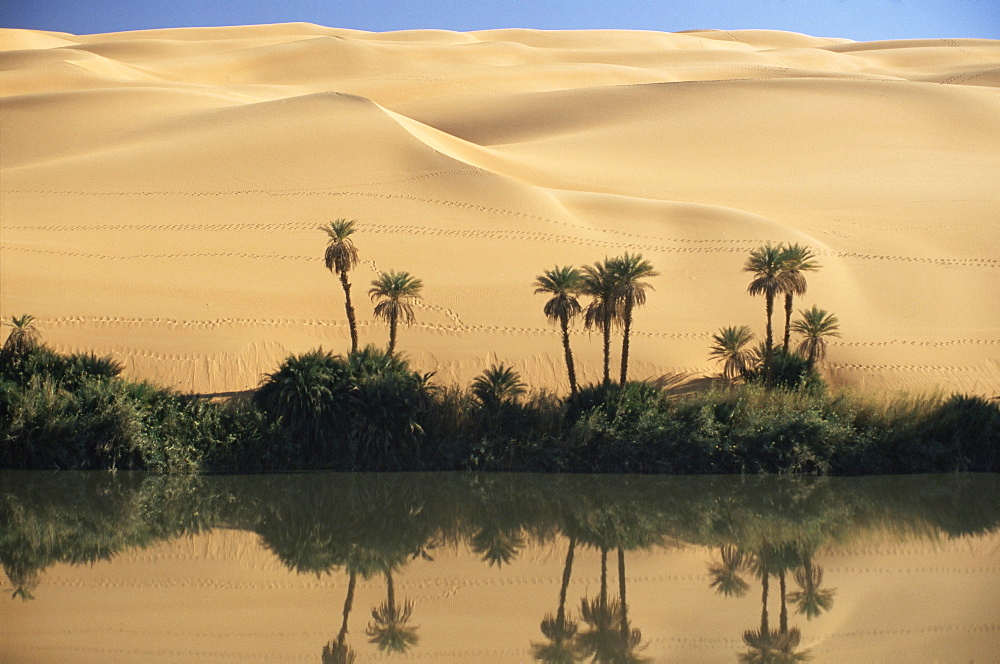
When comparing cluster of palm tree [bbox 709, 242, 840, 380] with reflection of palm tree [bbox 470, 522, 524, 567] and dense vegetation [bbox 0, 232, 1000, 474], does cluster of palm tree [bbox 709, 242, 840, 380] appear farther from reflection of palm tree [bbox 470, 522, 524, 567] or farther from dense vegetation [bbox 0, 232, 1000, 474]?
reflection of palm tree [bbox 470, 522, 524, 567]

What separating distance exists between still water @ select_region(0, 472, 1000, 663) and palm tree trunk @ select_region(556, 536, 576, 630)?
39mm

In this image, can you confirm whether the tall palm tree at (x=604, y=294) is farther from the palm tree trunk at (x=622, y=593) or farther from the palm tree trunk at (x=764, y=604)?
the palm tree trunk at (x=764, y=604)

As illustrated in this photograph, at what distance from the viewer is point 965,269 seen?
30672 millimetres

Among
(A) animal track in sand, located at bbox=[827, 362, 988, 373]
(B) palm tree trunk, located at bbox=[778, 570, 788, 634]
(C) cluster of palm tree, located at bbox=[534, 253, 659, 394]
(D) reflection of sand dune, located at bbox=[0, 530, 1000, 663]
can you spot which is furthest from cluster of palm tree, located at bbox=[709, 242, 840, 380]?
(B) palm tree trunk, located at bbox=[778, 570, 788, 634]

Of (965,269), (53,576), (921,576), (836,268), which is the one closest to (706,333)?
(836,268)

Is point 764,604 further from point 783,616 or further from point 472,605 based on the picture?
point 472,605

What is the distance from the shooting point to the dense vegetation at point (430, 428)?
2070cm

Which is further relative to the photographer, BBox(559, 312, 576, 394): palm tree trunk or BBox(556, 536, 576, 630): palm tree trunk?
BBox(559, 312, 576, 394): palm tree trunk

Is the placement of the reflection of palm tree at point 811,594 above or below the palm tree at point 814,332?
below

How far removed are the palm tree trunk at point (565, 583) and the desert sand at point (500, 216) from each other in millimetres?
8167

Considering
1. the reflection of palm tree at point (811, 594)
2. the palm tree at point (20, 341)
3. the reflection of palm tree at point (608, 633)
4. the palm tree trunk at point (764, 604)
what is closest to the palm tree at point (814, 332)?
the reflection of palm tree at point (811, 594)

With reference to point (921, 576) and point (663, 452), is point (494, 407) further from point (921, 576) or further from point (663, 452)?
point (921, 576)

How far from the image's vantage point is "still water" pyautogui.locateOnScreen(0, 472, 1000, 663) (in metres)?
12.2

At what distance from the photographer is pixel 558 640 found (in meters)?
12.3
